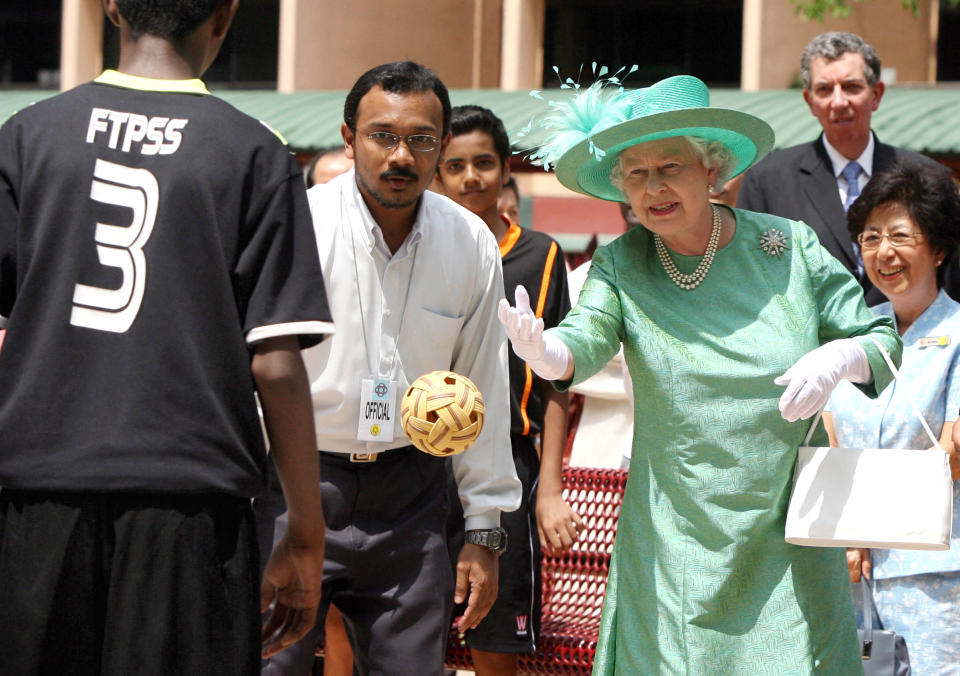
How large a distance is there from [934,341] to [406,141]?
2025 mm

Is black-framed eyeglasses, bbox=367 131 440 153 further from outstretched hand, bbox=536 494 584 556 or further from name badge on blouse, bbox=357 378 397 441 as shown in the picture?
outstretched hand, bbox=536 494 584 556

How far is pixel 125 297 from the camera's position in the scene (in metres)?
2.85

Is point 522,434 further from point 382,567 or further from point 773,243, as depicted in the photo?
point 773,243

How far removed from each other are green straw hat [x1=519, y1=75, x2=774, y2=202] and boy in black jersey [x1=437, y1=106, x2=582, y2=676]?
39.7 inches

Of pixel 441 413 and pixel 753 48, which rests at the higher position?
pixel 753 48

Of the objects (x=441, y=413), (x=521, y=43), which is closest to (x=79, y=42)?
(x=521, y=43)

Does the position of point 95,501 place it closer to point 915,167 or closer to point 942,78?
point 915,167

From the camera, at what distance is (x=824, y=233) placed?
5.81 meters

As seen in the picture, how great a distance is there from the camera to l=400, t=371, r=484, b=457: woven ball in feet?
12.9

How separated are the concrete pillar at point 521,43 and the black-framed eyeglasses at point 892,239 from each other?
465 inches

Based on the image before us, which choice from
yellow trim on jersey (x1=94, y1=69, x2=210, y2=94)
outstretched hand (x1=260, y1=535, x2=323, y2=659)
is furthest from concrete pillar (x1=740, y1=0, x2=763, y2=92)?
yellow trim on jersey (x1=94, y1=69, x2=210, y2=94)

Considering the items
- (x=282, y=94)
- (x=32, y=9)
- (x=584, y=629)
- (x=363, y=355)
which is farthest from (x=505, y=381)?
(x=32, y=9)

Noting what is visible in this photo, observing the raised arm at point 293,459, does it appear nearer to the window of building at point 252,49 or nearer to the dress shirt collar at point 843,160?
the dress shirt collar at point 843,160

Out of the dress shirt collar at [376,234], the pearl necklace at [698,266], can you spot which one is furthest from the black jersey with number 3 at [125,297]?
the pearl necklace at [698,266]
